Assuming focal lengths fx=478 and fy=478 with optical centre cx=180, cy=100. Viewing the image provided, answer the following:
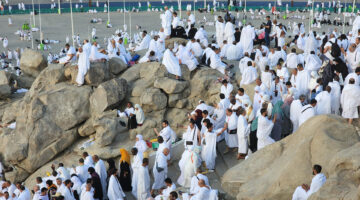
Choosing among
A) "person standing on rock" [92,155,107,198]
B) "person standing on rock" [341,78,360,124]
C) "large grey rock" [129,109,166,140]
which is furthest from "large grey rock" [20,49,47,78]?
"person standing on rock" [341,78,360,124]

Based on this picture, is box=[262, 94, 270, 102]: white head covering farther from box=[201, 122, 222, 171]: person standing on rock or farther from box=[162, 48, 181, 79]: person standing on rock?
box=[162, 48, 181, 79]: person standing on rock

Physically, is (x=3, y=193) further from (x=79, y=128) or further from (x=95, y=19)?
(x=95, y=19)

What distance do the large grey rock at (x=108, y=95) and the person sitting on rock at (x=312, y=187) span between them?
26.3 ft

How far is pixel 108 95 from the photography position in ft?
50.1

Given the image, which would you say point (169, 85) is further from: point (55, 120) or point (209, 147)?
point (209, 147)

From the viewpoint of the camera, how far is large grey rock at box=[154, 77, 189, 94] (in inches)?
611

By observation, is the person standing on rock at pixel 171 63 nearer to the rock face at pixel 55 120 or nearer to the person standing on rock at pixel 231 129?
the rock face at pixel 55 120

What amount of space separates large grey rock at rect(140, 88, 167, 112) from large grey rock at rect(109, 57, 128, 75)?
1.90 meters

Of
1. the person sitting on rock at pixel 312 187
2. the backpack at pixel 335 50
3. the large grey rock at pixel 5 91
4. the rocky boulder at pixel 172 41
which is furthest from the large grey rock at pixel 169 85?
the large grey rock at pixel 5 91

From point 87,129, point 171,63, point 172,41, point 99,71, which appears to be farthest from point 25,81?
point 171,63

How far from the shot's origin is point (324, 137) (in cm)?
982

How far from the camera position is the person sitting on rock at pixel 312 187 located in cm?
855

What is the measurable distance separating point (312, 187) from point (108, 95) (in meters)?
8.32

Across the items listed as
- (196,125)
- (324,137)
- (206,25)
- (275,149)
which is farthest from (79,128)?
(206,25)
